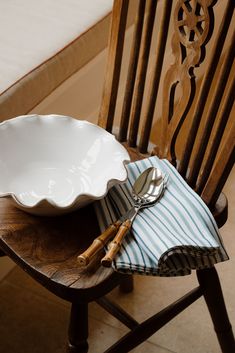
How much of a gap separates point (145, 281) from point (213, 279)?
0.43 meters

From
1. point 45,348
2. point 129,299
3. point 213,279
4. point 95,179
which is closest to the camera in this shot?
point 95,179

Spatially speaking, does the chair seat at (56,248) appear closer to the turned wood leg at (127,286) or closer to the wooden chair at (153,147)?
the wooden chair at (153,147)

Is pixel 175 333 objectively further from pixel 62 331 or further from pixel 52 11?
pixel 52 11

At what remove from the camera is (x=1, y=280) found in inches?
53.6

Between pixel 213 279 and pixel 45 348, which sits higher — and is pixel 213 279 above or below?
above

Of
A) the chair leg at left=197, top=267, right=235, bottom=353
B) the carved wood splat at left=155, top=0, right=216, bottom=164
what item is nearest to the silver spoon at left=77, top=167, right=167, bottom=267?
the carved wood splat at left=155, top=0, right=216, bottom=164

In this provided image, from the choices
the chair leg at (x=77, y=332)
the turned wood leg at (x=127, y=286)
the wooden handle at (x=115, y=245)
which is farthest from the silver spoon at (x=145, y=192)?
the turned wood leg at (x=127, y=286)

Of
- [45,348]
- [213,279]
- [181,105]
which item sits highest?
[181,105]

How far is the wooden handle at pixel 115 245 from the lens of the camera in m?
0.73

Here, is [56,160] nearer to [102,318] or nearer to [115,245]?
[115,245]

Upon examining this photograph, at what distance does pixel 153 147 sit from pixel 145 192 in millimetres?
194

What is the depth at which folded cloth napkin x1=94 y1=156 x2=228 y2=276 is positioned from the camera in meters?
0.76

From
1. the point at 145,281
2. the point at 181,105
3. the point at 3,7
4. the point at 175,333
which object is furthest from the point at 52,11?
the point at 175,333

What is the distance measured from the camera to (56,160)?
2.96ft
